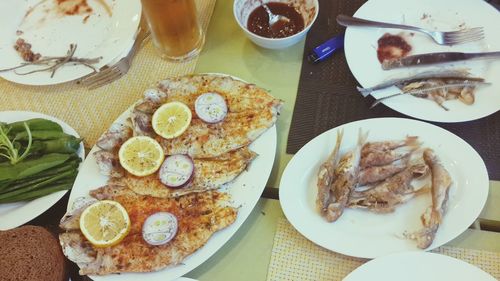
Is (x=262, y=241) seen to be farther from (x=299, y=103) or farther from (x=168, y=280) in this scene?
(x=299, y=103)

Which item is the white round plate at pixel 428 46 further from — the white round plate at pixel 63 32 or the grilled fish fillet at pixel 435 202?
the white round plate at pixel 63 32

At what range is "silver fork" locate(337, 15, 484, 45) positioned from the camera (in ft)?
5.15

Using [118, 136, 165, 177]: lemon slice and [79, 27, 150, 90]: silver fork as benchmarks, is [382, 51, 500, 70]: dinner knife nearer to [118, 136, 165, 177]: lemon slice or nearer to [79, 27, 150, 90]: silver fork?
[118, 136, 165, 177]: lemon slice

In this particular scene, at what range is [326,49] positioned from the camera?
166 cm

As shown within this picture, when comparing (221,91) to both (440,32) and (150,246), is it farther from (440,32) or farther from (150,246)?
(440,32)

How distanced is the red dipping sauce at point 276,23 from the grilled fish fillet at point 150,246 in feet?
2.08

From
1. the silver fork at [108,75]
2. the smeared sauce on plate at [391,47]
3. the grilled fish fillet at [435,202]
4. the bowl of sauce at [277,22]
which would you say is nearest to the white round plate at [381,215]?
the grilled fish fillet at [435,202]

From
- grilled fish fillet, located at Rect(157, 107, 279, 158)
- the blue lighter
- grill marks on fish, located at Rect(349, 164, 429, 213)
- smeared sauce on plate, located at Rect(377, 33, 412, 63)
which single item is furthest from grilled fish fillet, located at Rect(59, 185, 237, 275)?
smeared sauce on plate, located at Rect(377, 33, 412, 63)

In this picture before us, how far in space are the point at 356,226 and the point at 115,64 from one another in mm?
1026

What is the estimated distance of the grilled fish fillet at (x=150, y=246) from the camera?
1263mm

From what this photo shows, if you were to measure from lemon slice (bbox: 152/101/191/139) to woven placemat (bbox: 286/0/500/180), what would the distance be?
341mm

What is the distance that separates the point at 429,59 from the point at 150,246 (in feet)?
3.42

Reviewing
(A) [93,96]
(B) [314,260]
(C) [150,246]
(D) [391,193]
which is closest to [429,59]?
(D) [391,193]

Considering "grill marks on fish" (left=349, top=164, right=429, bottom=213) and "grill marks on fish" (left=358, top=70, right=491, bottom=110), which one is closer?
"grill marks on fish" (left=349, top=164, right=429, bottom=213)
